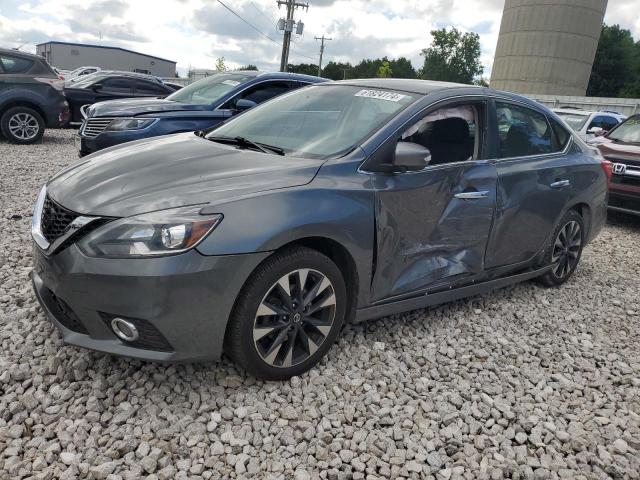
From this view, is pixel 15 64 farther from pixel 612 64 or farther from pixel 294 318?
pixel 612 64

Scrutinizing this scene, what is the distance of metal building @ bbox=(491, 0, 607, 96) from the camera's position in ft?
184

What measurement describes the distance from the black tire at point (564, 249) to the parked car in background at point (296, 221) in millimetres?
209

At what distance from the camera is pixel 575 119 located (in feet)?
39.9

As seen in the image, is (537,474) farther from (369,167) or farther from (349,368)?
(369,167)

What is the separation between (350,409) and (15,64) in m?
9.85

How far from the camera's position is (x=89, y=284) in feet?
7.91

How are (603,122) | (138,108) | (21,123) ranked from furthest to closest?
1. (603,122)
2. (21,123)
3. (138,108)

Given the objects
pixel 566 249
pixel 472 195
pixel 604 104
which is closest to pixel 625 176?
pixel 566 249

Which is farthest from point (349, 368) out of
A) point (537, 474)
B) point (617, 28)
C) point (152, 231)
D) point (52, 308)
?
point (617, 28)

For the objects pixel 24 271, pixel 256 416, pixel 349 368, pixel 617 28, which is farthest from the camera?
pixel 617 28

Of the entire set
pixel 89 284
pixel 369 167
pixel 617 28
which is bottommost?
pixel 89 284

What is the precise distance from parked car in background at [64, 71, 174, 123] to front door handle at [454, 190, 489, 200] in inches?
406

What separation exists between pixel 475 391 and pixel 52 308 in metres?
2.28

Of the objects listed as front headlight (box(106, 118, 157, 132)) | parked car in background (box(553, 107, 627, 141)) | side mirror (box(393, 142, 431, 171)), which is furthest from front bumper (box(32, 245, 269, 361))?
parked car in background (box(553, 107, 627, 141))
